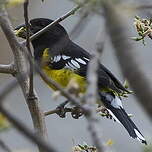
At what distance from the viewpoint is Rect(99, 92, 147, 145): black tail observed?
297cm

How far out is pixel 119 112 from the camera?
307 centimetres

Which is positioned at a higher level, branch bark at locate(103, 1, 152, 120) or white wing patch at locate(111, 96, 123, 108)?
branch bark at locate(103, 1, 152, 120)

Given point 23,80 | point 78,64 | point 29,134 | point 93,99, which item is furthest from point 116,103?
point 29,134

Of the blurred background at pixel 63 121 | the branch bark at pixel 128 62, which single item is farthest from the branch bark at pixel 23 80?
the blurred background at pixel 63 121

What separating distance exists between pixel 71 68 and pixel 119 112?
1.81ft

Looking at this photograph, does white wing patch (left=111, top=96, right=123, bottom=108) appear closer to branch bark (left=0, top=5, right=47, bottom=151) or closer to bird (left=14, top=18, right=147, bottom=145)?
bird (left=14, top=18, right=147, bottom=145)

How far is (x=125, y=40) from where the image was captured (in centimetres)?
93

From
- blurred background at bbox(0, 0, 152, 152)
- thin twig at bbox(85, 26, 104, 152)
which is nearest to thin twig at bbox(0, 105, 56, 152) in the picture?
thin twig at bbox(85, 26, 104, 152)

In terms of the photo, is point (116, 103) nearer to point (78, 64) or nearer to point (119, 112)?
point (119, 112)

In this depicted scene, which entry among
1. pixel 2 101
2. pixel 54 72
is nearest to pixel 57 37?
pixel 54 72

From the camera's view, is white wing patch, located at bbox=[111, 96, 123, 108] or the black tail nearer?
the black tail

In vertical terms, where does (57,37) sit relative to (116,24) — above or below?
below

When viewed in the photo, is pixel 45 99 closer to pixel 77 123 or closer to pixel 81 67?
pixel 77 123

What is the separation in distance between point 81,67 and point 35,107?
4.11 ft
